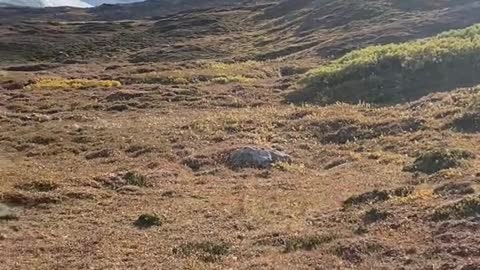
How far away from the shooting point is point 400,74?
4516cm

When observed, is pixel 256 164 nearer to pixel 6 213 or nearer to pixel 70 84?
pixel 6 213

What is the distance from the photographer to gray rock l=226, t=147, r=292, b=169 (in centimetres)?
2820

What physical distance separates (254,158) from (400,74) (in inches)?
765

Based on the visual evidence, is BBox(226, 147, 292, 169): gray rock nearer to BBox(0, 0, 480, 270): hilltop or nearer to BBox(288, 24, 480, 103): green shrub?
BBox(0, 0, 480, 270): hilltop

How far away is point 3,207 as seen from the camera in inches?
904

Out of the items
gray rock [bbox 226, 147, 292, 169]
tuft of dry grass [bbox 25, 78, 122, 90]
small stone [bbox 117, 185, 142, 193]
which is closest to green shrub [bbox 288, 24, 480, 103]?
gray rock [bbox 226, 147, 292, 169]

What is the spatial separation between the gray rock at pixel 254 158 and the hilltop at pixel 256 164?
0.09 m

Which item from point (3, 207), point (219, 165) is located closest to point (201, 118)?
point (219, 165)

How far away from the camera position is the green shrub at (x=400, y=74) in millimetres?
42375

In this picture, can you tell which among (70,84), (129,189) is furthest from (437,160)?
(70,84)

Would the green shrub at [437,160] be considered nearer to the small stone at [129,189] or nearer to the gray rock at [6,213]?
the small stone at [129,189]

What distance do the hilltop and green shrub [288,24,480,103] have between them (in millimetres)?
147

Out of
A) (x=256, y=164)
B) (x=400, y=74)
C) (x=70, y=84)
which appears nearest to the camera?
(x=256, y=164)

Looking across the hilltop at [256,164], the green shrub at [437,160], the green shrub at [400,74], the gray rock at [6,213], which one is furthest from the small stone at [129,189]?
the green shrub at [400,74]
